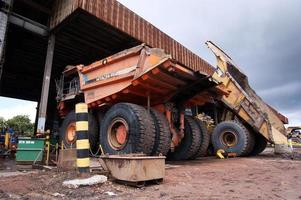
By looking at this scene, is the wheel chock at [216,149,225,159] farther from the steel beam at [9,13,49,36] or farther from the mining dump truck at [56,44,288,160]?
the steel beam at [9,13,49,36]

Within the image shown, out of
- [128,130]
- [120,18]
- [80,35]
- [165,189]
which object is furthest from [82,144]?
[80,35]

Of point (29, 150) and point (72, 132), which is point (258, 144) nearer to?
point (72, 132)

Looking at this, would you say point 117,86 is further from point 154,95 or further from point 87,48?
point 87,48

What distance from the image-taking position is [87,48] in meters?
12.1

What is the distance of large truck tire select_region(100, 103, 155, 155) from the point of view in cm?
507

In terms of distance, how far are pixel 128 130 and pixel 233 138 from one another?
5193 millimetres

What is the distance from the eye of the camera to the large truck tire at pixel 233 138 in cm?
862

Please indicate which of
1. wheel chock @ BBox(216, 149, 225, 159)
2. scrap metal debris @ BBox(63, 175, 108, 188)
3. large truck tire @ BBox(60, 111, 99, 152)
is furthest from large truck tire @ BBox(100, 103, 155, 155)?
wheel chock @ BBox(216, 149, 225, 159)

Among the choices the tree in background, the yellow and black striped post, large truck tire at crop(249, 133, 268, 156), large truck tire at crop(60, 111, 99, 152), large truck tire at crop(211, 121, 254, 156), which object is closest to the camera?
the yellow and black striped post

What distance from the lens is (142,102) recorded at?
6.54m

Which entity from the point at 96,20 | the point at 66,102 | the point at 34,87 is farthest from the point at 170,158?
the point at 34,87

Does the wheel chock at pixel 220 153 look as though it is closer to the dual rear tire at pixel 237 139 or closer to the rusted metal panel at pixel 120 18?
the dual rear tire at pixel 237 139

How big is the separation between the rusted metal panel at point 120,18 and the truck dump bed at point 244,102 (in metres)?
0.96

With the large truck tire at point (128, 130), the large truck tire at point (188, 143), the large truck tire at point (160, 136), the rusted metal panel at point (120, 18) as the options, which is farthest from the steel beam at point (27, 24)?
the large truck tire at point (188, 143)
